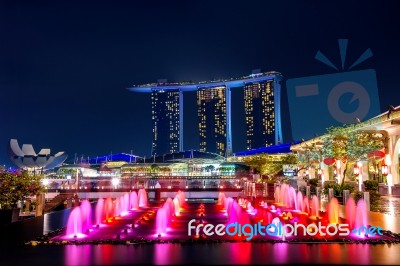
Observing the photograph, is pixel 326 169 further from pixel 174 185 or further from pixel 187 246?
pixel 187 246

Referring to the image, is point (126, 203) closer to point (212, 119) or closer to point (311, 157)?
point (311, 157)

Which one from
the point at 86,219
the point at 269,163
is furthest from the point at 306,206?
the point at 269,163

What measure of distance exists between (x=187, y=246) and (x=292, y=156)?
62.4m

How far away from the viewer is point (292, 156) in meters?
70.8

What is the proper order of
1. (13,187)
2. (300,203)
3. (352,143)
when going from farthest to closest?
(352,143)
(300,203)
(13,187)

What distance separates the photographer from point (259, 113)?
141250mm

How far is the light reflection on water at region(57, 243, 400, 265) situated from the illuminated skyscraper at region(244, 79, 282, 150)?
12229cm

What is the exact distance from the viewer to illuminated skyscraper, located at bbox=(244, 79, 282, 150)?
135 meters

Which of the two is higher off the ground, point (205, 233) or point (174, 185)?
point (174, 185)

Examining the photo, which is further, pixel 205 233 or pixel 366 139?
pixel 366 139

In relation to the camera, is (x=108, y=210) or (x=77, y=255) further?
(x=108, y=210)

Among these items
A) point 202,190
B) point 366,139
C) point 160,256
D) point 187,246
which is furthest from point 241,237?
point 366,139

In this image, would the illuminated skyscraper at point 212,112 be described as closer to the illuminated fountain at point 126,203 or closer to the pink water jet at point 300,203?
the pink water jet at point 300,203

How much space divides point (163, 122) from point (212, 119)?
1817 cm
